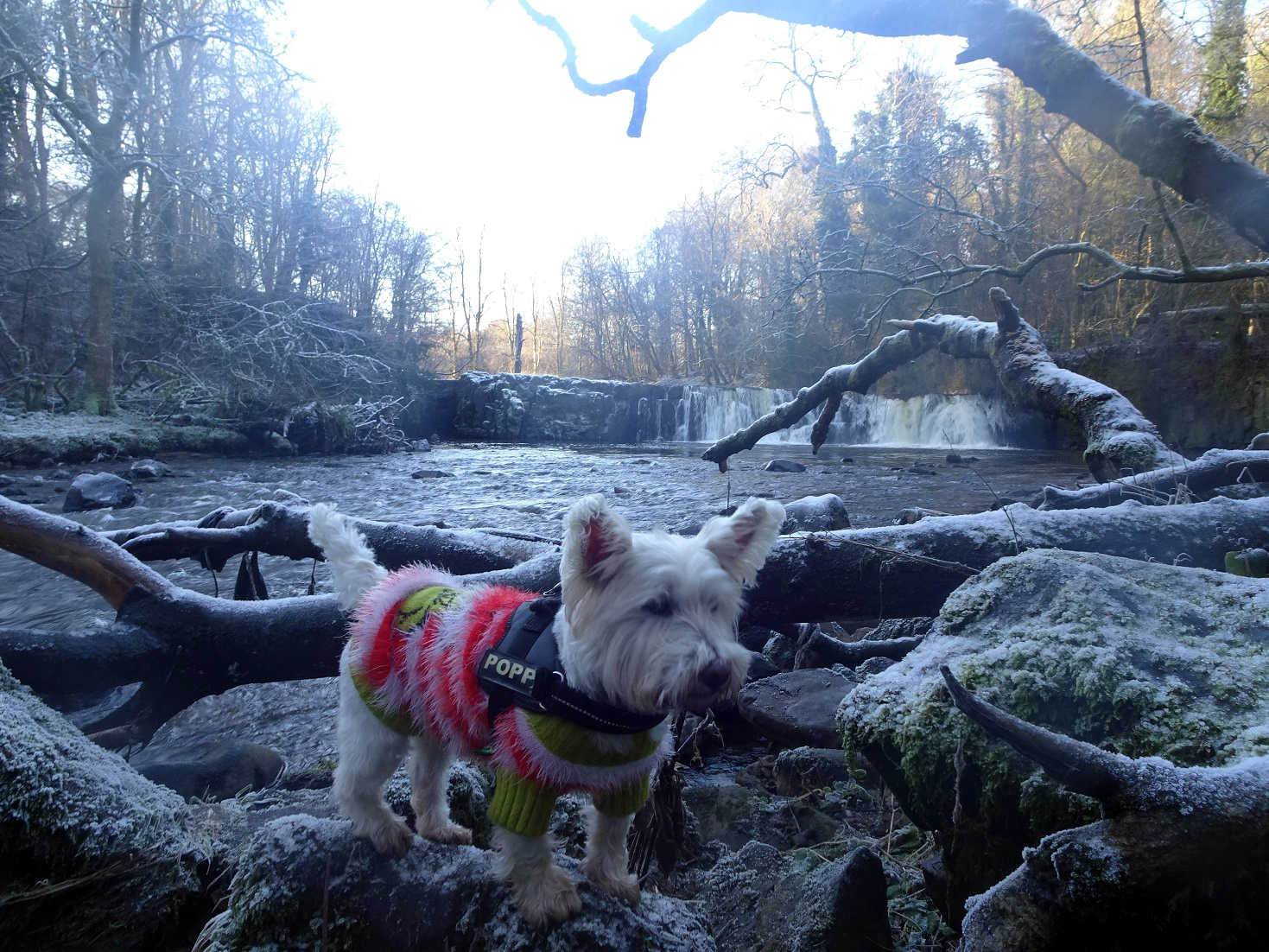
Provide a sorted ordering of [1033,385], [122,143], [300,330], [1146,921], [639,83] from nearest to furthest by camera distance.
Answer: [1146,921], [1033,385], [639,83], [122,143], [300,330]

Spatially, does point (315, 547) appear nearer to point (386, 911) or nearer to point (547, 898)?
point (386, 911)

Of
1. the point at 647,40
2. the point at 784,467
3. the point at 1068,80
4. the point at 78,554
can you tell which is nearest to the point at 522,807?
the point at 78,554

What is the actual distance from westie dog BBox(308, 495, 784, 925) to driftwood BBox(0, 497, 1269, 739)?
57.9 inches

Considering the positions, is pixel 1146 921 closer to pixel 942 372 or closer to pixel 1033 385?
pixel 1033 385

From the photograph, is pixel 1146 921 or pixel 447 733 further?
pixel 447 733

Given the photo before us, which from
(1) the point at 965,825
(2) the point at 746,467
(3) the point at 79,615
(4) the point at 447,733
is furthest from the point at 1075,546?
(2) the point at 746,467

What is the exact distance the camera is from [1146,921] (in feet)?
4.69

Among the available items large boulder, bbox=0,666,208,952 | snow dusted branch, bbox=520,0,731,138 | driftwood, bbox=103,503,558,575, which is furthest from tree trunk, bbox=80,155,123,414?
large boulder, bbox=0,666,208,952

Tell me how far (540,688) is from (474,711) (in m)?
0.32

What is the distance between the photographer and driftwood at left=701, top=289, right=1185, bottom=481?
6.49m

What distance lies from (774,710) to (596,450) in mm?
21013

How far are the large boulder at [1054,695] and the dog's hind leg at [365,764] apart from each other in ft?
5.23

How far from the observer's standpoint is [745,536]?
2475 millimetres

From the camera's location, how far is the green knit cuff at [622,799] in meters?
2.32
